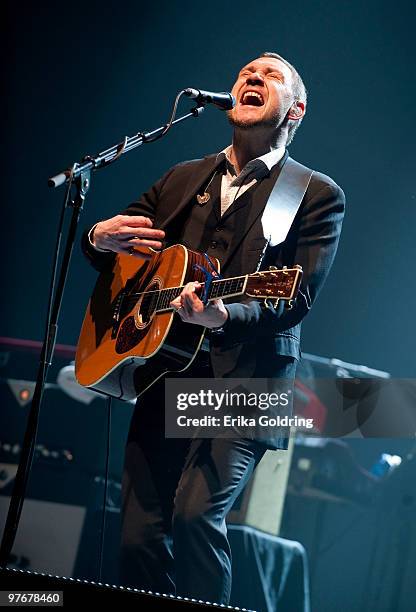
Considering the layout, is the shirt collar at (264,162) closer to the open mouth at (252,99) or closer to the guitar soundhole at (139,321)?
the open mouth at (252,99)

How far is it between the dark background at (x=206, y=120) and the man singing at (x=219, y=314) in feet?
6.43

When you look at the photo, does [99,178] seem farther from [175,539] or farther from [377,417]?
[175,539]

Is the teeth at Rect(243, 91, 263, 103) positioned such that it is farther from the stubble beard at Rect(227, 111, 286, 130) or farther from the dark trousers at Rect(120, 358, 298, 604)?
the dark trousers at Rect(120, 358, 298, 604)

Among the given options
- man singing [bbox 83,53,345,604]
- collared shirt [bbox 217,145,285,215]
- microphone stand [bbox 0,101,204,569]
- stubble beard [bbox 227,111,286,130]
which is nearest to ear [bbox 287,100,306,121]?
man singing [bbox 83,53,345,604]

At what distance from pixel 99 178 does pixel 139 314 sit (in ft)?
9.39

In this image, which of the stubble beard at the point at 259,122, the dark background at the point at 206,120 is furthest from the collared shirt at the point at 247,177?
the dark background at the point at 206,120

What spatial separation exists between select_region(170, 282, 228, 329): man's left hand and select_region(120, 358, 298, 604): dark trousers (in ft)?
1.08

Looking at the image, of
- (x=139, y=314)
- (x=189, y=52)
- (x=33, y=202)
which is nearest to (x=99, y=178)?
(x=33, y=202)

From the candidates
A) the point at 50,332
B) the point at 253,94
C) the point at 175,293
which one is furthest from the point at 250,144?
the point at 50,332

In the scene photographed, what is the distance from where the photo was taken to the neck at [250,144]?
3.31 metres

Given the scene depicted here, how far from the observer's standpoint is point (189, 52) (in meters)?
Result: 5.51

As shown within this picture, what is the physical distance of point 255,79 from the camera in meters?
3.39

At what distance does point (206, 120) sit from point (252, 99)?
2.18m

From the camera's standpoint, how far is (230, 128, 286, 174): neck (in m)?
3.31
